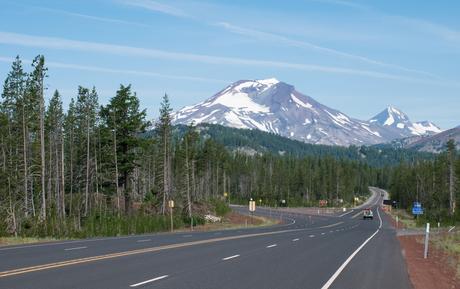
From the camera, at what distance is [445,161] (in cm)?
13538

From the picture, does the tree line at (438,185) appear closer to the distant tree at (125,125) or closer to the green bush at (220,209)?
the green bush at (220,209)

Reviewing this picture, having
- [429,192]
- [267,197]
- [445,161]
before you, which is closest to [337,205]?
[267,197]

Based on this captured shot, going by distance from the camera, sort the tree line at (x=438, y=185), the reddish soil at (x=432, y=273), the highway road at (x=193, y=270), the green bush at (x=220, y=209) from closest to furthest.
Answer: the highway road at (x=193, y=270) < the reddish soil at (x=432, y=273) < the green bush at (x=220, y=209) < the tree line at (x=438, y=185)

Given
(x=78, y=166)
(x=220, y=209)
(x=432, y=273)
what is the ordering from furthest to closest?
(x=220, y=209)
(x=78, y=166)
(x=432, y=273)

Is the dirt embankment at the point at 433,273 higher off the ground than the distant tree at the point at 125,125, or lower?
lower

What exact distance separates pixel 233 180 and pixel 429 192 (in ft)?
206

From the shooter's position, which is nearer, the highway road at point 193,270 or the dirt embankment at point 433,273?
the highway road at point 193,270

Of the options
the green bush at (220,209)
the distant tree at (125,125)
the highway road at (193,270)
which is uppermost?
the distant tree at (125,125)

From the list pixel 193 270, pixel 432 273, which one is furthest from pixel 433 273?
pixel 193 270

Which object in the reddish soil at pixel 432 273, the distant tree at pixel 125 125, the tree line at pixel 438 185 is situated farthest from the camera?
the tree line at pixel 438 185

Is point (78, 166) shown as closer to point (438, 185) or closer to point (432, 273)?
point (432, 273)

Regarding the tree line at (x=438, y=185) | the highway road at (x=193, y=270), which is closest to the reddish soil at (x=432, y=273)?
the highway road at (x=193, y=270)

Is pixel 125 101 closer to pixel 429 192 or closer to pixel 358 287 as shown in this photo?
pixel 358 287

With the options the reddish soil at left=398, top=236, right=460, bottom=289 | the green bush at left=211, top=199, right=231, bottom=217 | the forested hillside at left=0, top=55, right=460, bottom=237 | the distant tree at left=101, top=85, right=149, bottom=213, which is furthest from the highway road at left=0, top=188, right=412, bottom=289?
the green bush at left=211, top=199, right=231, bottom=217
